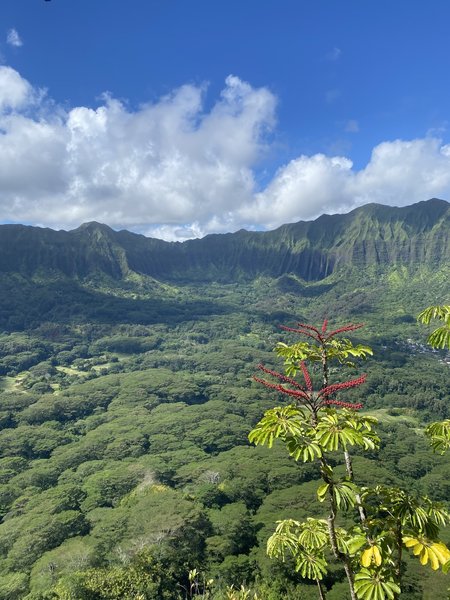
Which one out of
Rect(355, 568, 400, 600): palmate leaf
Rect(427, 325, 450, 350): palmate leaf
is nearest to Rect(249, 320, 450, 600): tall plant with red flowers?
Rect(355, 568, 400, 600): palmate leaf

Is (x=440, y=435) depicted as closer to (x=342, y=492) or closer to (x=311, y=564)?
(x=311, y=564)

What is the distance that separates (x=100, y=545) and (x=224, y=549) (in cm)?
1588

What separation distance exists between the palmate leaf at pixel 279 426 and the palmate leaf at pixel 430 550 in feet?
8.27

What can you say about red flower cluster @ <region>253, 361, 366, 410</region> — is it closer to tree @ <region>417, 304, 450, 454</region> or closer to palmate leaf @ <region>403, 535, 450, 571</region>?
palmate leaf @ <region>403, 535, 450, 571</region>

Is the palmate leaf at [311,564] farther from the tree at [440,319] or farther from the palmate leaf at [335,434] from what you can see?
the tree at [440,319]

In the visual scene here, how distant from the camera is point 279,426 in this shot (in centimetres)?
662

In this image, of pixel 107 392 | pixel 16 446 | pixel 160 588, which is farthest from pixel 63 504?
pixel 107 392

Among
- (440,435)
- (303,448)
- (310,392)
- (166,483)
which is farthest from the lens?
(166,483)

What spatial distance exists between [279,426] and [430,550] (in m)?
3.35

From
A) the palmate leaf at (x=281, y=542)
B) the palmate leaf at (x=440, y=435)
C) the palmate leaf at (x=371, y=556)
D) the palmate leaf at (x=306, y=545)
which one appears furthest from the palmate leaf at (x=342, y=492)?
the palmate leaf at (x=440, y=435)

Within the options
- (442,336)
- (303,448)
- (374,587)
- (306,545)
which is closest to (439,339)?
(442,336)

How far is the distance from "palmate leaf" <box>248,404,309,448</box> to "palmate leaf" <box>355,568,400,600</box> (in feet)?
8.85

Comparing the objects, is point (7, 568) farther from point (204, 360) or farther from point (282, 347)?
point (204, 360)

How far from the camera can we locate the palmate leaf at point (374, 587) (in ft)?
21.5
